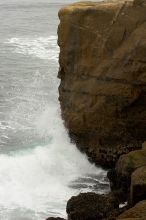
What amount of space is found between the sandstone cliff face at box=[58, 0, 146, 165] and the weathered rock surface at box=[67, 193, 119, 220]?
11.1ft

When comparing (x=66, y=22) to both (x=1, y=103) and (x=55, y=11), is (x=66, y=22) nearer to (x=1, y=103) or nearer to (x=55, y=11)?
(x=1, y=103)

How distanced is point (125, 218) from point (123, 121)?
5784mm

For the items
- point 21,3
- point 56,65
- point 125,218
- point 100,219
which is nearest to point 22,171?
point 100,219

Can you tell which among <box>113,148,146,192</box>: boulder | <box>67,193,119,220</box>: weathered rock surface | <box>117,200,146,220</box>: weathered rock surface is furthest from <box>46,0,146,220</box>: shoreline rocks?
<box>117,200,146,220</box>: weathered rock surface

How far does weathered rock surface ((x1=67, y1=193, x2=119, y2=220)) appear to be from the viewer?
50.7 ft

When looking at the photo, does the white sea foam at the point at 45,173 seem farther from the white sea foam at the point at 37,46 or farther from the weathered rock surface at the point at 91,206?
the white sea foam at the point at 37,46

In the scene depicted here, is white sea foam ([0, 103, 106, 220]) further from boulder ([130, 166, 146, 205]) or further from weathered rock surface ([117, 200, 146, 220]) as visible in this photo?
weathered rock surface ([117, 200, 146, 220])

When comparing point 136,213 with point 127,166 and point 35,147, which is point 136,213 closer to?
point 127,166

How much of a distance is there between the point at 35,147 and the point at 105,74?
14.8ft

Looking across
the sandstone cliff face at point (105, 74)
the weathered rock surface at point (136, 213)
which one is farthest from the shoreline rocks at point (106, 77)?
the weathered rock surface at point (136, 213)

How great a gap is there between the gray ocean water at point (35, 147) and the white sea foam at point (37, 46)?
59 millimetres

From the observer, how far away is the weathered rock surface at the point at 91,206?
1545 cm

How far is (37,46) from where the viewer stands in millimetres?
37344

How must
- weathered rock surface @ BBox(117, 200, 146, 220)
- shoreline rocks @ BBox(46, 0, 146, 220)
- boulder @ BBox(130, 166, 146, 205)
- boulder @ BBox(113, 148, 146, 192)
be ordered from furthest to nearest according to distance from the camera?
1. shoreline rocks @ BBox(46, 0, 146, 220)
2. boulder @ BBox(113, 148, 146, 192)
3. boulder @ BBox(130, 166, 146, 205)
4. weathered rock surface @ BBox(117, 200, 146, 220)
